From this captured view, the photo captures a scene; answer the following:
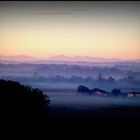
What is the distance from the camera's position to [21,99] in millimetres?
3615

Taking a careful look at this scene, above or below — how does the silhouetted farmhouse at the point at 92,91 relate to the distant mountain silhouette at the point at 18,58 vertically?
below

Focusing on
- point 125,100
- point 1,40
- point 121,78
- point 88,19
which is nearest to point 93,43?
point 88,19

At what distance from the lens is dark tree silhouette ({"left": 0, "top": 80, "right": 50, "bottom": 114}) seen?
3.60 m

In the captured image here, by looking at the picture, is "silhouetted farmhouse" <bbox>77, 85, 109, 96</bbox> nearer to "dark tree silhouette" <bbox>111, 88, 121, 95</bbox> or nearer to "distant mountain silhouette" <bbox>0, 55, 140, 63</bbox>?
"dark tree silhouette" <bbox>111, 88, 121, 95</bbox>

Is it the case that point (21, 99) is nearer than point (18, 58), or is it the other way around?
point (21, 99)

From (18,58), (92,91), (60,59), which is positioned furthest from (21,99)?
(92,91)

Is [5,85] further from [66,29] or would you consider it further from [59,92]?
[66,29]

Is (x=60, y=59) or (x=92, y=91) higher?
(x=60, y=59)

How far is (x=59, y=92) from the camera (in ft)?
12.0

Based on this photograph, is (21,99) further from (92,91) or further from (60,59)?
(92,91)

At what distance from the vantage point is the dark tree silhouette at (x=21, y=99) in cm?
360

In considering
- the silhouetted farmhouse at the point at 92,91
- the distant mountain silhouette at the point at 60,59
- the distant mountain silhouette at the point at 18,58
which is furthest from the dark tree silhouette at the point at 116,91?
the distant mountain silhouette at the point at 18,58

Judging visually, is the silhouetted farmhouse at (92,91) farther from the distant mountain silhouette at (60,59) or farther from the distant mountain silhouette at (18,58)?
the distant mountain silhouette at (18,58)

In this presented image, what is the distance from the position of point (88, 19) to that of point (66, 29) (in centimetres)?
31
